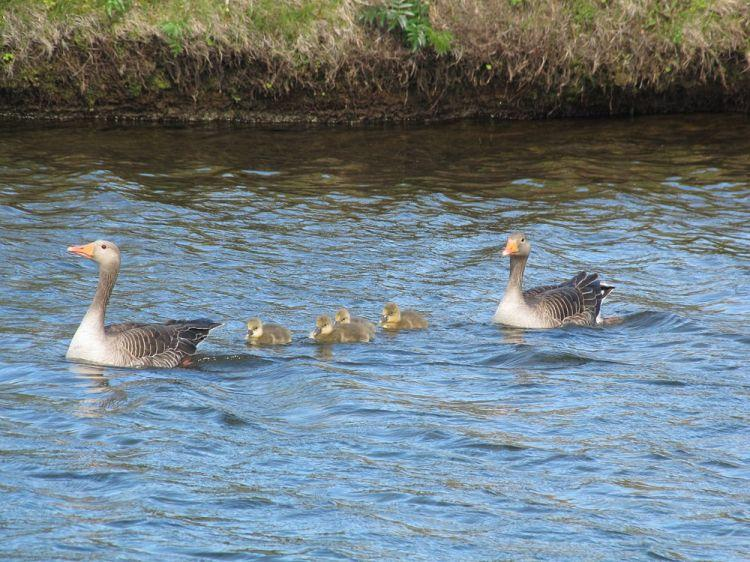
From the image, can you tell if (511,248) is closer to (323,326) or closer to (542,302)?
(542,302)

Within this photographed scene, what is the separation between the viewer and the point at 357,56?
19688 mm

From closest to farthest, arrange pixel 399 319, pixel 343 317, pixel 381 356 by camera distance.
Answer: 1. pixel 381 356
2. pixel 343 317
3. pixel 399 319

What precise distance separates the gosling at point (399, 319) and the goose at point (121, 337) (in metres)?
1.81

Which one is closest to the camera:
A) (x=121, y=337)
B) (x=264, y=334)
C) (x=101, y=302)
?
(x=121, y=337)

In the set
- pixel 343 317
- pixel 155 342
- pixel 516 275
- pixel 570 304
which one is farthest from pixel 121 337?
pixel 570 304

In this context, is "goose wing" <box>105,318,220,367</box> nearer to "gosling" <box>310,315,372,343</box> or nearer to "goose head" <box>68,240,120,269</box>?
"goose head" <box>68,240,120,269</box>

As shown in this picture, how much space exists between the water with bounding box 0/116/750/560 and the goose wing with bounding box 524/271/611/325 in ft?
0.77

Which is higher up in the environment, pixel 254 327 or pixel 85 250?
pixel 85 250

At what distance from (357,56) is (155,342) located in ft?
33.6

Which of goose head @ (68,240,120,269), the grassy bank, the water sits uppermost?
the grassy bank

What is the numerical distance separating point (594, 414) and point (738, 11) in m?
13.5

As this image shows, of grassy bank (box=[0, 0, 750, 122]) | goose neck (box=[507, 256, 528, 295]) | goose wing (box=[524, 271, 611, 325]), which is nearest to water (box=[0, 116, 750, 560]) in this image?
goose wing (box=[524, 271, 611, 325])

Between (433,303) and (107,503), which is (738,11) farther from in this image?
(107,503)

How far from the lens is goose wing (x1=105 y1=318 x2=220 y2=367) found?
10617 mm
